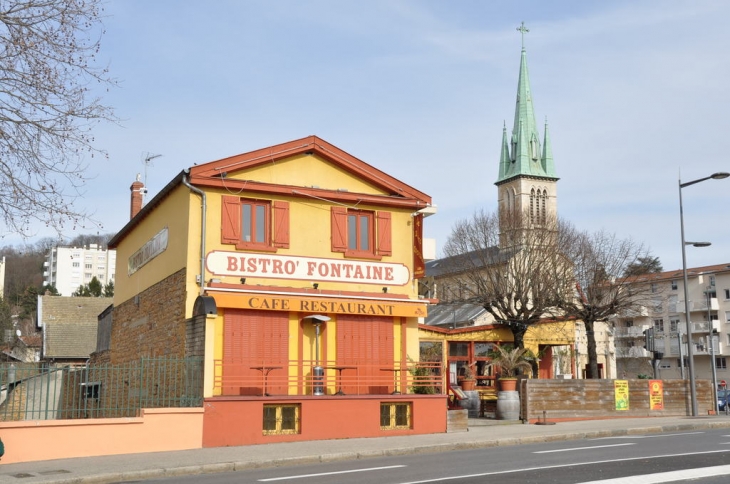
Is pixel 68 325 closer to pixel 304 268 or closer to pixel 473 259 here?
pixel 473 259

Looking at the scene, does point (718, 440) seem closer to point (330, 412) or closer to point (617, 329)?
point (330, 412)

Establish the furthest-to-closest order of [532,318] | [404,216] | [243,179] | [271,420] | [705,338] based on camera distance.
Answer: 1. [705,338]
2. [532,318]
3. [404,216]
4. [243,179]
5. [271,420]

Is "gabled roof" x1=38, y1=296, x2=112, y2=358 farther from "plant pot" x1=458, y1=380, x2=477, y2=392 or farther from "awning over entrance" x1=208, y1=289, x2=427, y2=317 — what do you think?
"awning over entrance" x1=208, y1=289, x2=427, y2=317

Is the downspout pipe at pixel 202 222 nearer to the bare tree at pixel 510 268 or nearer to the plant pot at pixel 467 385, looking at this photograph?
the plant pot at pixel 467 385

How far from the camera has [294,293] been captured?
2078cm

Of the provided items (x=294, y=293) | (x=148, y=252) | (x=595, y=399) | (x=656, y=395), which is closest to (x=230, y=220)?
(x=294, y=293)

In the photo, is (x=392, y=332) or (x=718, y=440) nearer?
(x=718, y=440)

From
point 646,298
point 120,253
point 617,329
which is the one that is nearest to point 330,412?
point 120,253

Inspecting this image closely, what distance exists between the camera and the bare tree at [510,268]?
129ft

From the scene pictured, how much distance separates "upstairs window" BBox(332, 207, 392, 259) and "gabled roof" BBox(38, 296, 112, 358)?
27425 mm

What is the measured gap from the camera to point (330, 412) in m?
19.9

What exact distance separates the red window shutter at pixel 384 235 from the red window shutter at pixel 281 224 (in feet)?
8.78

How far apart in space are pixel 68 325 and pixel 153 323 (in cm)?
2620

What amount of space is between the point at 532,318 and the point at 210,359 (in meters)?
21.2
